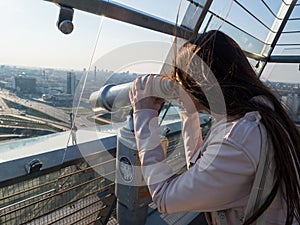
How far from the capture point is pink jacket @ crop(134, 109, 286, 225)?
0.52 m

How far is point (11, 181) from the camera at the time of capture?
83 cm

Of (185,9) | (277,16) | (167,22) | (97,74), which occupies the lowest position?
Result: (97,74)

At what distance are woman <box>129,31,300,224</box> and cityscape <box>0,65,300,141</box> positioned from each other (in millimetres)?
248

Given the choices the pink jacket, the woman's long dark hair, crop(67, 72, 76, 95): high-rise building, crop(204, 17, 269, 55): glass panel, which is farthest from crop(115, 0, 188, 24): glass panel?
crop(204, 17, 269, 55): glass panel

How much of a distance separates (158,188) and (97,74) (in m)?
0.52

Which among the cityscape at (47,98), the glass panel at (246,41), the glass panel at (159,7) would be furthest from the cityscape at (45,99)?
the glass panel at (246,41)

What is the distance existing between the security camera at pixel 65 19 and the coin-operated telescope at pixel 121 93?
0.27m

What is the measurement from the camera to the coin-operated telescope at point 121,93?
0.69 meters

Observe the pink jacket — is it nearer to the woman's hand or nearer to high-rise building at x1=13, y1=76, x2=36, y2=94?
the woman's hand

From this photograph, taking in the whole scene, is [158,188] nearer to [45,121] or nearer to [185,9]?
[45,121]

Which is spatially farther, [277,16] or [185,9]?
[277,16]

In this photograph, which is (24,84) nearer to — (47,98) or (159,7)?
(47,98)

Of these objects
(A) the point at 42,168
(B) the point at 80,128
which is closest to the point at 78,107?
(B) the point at 80,128

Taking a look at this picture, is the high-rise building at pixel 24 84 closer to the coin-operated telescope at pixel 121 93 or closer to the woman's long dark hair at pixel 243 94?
the coin-operated telescope at pixel 121 93
